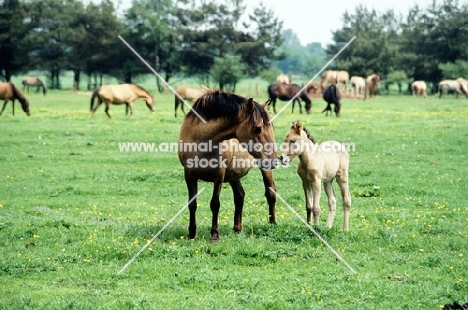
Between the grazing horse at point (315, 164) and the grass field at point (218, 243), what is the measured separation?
17.3 inches

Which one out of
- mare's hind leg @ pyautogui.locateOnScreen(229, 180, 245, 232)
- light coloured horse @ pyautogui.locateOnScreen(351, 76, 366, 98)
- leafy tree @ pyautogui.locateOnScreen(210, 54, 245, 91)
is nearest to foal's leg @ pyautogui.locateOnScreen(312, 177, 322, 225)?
mare's hind leg @ pyautogui.locateOnScreen(229, 180, 245, 232)

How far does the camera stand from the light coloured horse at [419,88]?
5322 centimetres

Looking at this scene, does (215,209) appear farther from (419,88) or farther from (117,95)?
(419,88)

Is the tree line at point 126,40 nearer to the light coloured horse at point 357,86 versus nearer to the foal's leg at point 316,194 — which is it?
the light coloured horse at point 357,86

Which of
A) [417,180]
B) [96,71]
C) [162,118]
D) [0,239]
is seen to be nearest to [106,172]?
[0,239]

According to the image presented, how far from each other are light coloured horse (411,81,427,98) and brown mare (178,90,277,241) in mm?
46893

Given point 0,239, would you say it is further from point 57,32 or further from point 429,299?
point 57,32

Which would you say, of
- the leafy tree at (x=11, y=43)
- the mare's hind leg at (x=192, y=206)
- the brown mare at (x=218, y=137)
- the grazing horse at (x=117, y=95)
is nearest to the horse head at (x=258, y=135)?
the brown mare at (x=218, y=137)

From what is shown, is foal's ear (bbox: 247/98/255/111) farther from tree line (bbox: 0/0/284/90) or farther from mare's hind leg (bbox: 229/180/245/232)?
tree line (bbox: 0/0/284/90)

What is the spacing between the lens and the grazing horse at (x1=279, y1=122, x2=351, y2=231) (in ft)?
29.8

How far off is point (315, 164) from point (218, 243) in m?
1.94

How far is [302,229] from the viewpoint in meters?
8.94

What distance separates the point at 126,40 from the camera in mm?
60875

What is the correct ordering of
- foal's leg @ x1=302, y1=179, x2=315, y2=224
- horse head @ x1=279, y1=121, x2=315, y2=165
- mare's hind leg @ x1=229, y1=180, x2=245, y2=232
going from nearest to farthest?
horse head @ x1=279, y1=121, x2=315, y2=165
mare's hind leg @ x1=229, y1=180, x2=245, y2=232
foal's leg @ x1=302, y1=179, x2=315, y2=224
